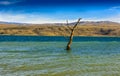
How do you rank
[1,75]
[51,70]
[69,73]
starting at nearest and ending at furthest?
[1,75] < [69,73] < [51,70]

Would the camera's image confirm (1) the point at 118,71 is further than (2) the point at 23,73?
Yes

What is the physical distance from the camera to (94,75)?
22750 millimetres

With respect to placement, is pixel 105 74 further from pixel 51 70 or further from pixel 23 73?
pixel 23 73

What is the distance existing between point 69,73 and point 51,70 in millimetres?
2115

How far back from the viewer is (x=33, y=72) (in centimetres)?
2398

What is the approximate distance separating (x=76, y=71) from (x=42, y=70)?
9.09 feet

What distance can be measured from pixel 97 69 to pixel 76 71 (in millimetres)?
2280

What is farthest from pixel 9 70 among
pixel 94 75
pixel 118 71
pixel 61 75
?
pixel 118 71

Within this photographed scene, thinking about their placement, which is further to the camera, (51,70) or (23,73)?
(51,70)

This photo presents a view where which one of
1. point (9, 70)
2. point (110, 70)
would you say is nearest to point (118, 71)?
point (110, 70)

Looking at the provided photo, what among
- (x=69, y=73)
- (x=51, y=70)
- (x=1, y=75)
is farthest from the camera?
(x=51, y=70)

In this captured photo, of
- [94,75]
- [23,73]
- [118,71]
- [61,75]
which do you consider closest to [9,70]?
[23,73]

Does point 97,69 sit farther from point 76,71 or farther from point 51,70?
point 51,70

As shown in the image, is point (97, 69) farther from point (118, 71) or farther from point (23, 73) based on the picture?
point (23, 73)
